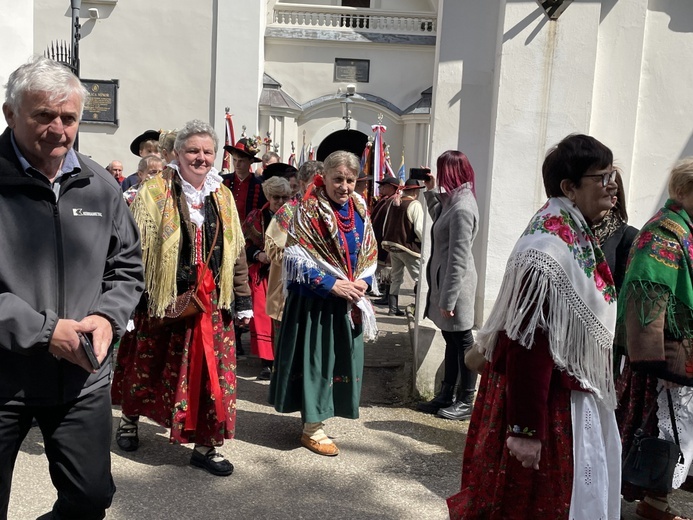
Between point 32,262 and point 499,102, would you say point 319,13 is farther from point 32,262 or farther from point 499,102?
point 32,262

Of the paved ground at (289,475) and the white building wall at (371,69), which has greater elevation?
the white building wall at (371,69)

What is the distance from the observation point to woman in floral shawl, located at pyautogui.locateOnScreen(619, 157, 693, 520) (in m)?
3.19

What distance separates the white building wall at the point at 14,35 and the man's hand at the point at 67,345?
426cm

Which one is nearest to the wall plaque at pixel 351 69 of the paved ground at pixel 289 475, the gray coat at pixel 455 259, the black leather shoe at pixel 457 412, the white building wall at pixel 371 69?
the white building wall at pixel 371 69

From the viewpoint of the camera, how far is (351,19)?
20812 millimetres

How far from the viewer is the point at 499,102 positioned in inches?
215

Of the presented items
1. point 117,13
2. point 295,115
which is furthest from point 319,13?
point 117,13

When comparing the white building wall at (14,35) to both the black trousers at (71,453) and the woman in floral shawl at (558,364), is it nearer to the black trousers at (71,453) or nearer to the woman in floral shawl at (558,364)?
the black trousers at (71,453)

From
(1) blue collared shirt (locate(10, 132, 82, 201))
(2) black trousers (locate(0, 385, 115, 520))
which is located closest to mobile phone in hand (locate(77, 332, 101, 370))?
(2) black trousers (locate(0, 385, 115, 520))

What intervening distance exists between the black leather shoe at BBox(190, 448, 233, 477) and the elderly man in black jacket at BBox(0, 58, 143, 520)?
5.25 ft

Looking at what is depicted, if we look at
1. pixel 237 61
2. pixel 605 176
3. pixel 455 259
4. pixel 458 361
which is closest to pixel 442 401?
pixel 458 361

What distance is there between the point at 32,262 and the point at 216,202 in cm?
196

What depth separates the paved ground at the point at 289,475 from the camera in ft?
12.6

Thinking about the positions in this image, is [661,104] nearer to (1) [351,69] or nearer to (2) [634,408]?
(2) [634,408]
